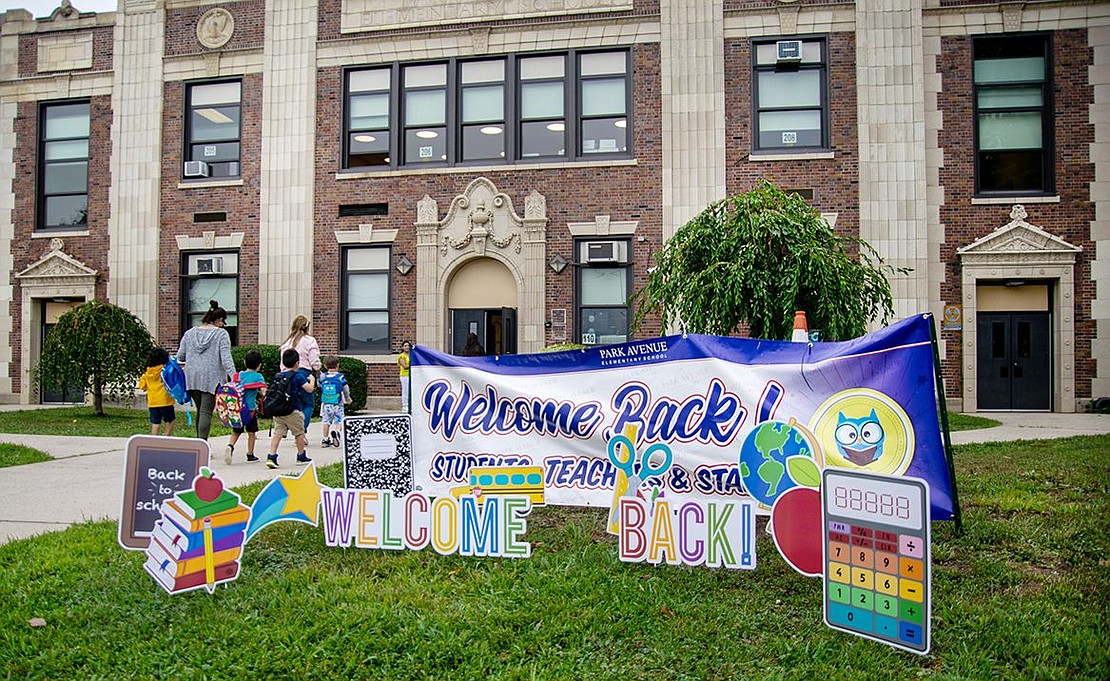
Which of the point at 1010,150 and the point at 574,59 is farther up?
the point at 574,59

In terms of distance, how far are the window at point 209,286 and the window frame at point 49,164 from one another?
10.7 ft

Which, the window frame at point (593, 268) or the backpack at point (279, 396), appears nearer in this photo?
the backpack at point (279, 396)

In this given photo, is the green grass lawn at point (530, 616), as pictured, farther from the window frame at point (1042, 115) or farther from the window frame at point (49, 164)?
the window frame at point (49, 164)

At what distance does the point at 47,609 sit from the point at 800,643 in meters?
4.20

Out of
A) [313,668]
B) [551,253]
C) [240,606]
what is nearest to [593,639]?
[313,668]

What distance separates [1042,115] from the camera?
1784 cm

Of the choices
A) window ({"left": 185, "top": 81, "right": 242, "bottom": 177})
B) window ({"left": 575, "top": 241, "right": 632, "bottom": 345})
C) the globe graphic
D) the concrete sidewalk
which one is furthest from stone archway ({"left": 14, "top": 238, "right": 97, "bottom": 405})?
the globe graphic

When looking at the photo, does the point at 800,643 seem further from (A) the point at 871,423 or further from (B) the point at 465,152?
(B) the point at 465,152

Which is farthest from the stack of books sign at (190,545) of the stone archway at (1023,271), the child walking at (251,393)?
the stone archway at (1023,271)

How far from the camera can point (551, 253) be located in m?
18.4

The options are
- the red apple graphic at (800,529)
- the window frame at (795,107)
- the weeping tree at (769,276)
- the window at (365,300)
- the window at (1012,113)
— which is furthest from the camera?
the window at (365,300)

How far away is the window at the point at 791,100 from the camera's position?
18094 mm

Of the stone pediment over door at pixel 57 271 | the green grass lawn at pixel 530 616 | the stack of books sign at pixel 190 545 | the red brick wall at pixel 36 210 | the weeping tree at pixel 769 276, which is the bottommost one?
the green grass lawn at pixel 530 616

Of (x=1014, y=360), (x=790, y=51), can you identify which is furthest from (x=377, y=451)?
(x=1014, y=360)
